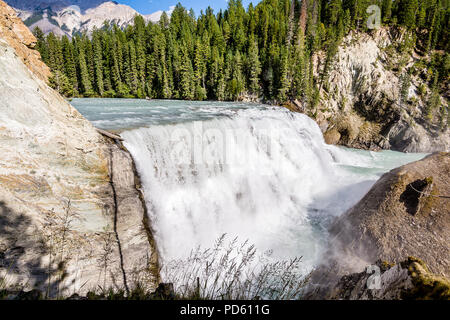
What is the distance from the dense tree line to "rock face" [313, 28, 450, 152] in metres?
3.36

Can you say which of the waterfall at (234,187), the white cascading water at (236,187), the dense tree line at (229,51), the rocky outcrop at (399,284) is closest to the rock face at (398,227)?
the rocky outcrop at (399,284)

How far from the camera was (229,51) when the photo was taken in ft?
141

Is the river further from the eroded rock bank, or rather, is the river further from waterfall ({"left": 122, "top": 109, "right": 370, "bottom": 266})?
the eroded rock bank

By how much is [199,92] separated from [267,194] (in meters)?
33.0

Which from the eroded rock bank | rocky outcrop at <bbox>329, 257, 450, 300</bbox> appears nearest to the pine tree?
the eroded rock bank

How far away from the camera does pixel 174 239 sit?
715 centimetres

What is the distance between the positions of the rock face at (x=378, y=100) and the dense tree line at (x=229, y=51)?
11.0 feet

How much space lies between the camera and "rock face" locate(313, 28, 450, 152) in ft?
93.0

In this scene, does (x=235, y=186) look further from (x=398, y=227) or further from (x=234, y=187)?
(x=398, y=227)


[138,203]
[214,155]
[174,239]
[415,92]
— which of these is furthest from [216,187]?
[415,92]

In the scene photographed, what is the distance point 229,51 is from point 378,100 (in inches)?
1111

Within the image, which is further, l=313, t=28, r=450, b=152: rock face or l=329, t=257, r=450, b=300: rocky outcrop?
l=313, t=28, r=450, b=152: rock face

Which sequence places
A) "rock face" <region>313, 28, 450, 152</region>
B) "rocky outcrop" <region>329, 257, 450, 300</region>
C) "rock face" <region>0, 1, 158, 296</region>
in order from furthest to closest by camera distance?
"rock face" <region>313, 28, 450, 152</region> < "rock face" <region>0, 1, 158, 296</region> < "rocky outcrop" <region>329, 257, 450, 300</region>
